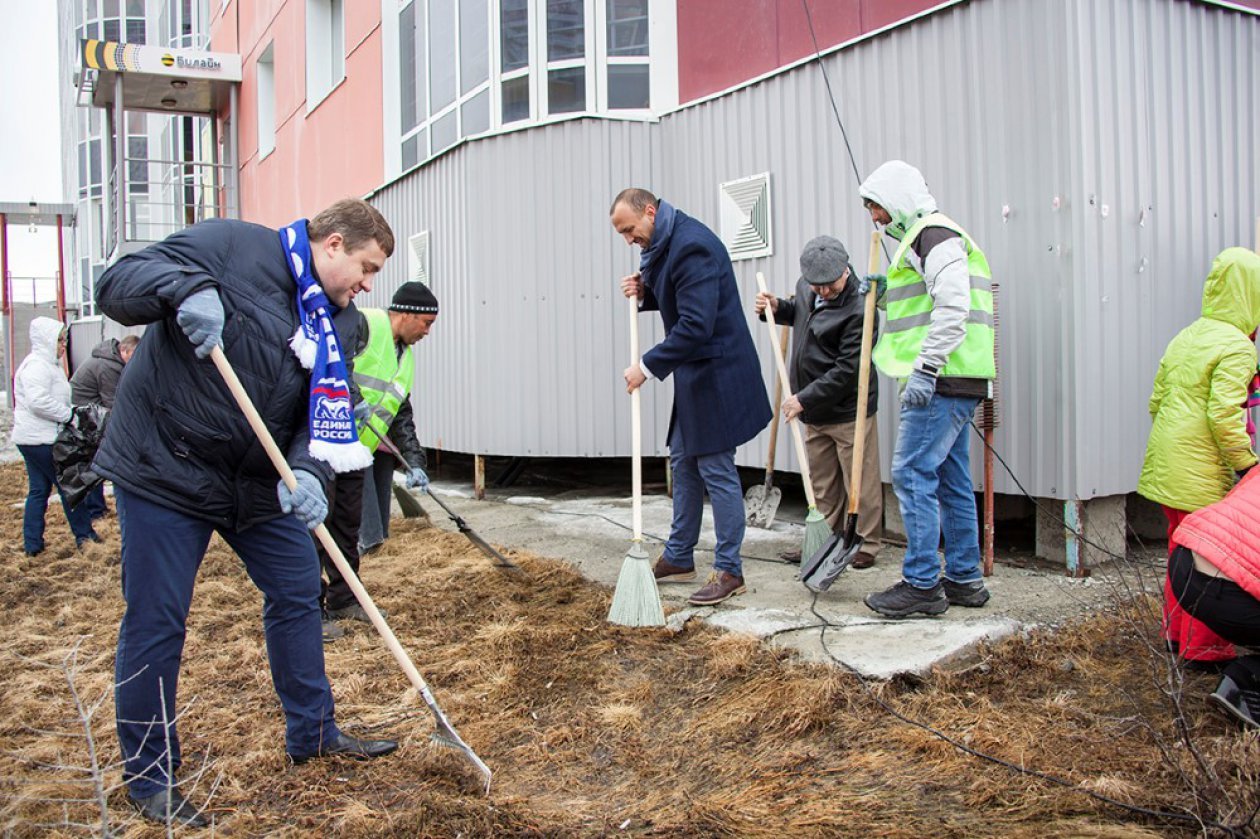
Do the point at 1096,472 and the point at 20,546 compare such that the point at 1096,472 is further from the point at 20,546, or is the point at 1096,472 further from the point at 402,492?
the point at 20,546

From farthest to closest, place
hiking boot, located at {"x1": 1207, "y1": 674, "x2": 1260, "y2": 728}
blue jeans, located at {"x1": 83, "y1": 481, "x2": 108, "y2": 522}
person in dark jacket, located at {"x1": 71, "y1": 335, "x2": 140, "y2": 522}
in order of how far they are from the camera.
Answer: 1. blue jeans, located at {"x1": 83, "y1": 481, "x2": 108, "y2": 522}
2. person in dark jacket, located at {"x1": 71, "y1": 335, "x2": 140, "y2": 522}
3. hiking boot, located at {"x1": 1207, "y1": 674, "x2": 1260, "y2": 728}

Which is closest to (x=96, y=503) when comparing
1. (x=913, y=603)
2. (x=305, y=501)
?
(x=305, y=501)

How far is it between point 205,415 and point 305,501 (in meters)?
0.37

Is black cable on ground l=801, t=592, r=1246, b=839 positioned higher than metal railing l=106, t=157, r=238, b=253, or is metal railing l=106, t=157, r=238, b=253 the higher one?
metal railing l=106, t=157, r=238, b=253

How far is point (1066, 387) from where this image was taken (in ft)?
16.7

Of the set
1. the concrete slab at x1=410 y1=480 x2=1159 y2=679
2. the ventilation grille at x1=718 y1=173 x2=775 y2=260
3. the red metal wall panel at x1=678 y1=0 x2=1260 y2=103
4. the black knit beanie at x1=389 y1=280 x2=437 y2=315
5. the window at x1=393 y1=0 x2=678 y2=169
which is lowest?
the concrete slab at x1=410 y1=480 x2=1159 y2=679

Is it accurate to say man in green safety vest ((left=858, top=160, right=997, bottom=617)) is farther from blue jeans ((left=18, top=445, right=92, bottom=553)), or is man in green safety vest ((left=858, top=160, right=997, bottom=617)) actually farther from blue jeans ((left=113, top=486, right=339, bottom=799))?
blue jeans ((left=18, top=445, right=92, bottom=553))

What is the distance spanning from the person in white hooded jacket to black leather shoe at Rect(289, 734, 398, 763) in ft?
16.1

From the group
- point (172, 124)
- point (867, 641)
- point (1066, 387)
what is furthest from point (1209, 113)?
point (172, 124)

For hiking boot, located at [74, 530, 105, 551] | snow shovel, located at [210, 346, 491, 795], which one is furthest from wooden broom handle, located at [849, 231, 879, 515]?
hiking boot, located at [74, 530, 105, 551]

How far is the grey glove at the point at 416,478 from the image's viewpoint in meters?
5.39

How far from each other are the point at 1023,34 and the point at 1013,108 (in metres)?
0.37

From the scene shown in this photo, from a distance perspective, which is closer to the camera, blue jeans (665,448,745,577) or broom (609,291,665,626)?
broom (609,291,665,626)

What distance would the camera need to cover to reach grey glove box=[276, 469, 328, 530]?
2.94 metres
